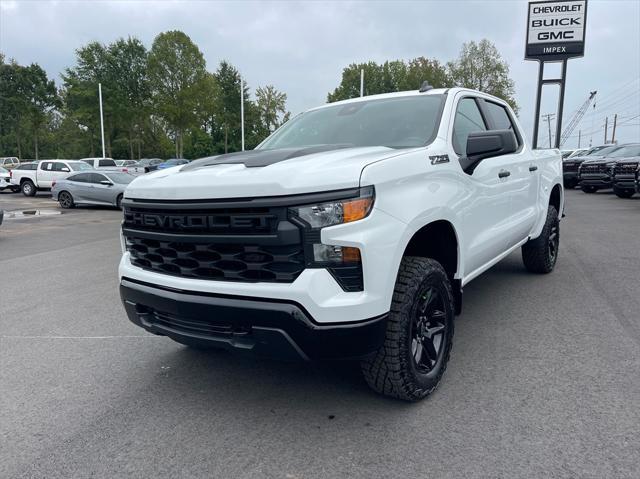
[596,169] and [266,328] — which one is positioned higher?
[596,169]

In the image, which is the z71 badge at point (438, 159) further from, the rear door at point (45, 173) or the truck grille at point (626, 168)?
the rear door at point (45, 173)

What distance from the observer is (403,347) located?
2.61m

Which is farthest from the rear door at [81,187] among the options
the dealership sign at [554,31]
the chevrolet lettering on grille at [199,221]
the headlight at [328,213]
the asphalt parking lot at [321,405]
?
the dealership sign at [554,31]

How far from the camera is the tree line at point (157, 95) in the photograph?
53219 millimetres

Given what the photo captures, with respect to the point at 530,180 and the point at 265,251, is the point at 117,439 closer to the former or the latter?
the point at 265,251

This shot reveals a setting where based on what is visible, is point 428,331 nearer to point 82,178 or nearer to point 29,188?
point 82,178

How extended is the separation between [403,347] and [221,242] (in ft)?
3.55

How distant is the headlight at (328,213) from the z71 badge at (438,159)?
34.6 inches

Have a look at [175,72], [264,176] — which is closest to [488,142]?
[264,176]

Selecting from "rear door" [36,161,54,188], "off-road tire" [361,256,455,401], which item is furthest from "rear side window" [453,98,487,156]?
"rear door" [36,161,54,188]

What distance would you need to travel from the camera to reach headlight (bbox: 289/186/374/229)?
2.32m

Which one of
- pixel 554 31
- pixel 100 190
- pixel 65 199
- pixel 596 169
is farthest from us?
pixel 554 31

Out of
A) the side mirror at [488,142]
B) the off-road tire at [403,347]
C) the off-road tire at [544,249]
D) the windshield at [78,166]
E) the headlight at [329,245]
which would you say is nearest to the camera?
the headlight at [329,245]

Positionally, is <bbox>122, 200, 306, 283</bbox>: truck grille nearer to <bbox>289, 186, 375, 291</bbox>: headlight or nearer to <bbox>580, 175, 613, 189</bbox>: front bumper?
<bbox>289, 186, 375, 291</bbox>: headlight
